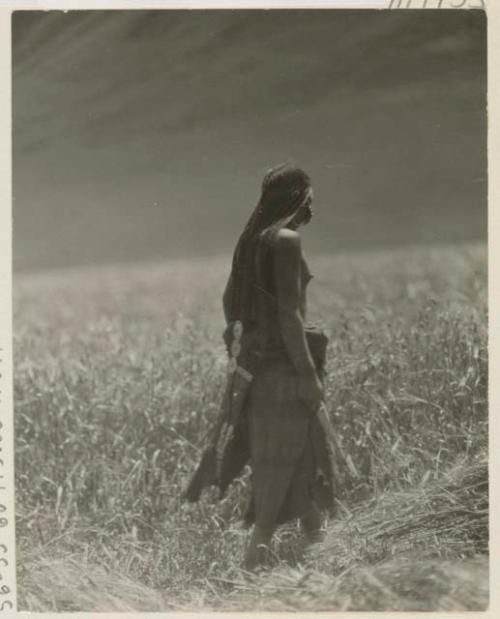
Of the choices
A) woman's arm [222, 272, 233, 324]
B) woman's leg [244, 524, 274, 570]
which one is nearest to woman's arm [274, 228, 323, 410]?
woman's arm [222, 272, 233, 324]

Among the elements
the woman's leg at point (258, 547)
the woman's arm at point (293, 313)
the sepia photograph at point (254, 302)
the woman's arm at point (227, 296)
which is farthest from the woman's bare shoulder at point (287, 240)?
the woman's leg at point (258, 547)

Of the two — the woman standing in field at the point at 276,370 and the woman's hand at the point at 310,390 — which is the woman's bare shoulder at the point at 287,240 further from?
the woman's hand at the point at 310,390

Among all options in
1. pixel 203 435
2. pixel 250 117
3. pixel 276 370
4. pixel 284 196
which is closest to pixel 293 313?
pixel 276 370

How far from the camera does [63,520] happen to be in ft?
18.6

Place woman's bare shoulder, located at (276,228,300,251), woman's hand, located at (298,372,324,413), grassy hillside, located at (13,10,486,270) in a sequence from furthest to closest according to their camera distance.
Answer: grassy hillside, located at (13,10,486,270) < woman's hand, located at (298,372,324,413) < woman's bare shoulder, located at (276,228,300,251)

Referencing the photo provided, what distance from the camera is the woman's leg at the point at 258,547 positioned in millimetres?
5297

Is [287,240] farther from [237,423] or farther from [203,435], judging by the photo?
[203,435]

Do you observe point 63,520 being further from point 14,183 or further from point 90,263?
point 14,183

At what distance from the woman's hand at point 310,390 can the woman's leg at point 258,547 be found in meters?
0.70

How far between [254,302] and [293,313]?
0.73ft

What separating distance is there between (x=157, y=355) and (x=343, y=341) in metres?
1.14

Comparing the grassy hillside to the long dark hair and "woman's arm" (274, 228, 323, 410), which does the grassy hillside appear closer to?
the long dark hair

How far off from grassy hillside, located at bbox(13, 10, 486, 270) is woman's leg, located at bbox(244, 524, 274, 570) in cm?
159

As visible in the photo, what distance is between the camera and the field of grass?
539 cm
